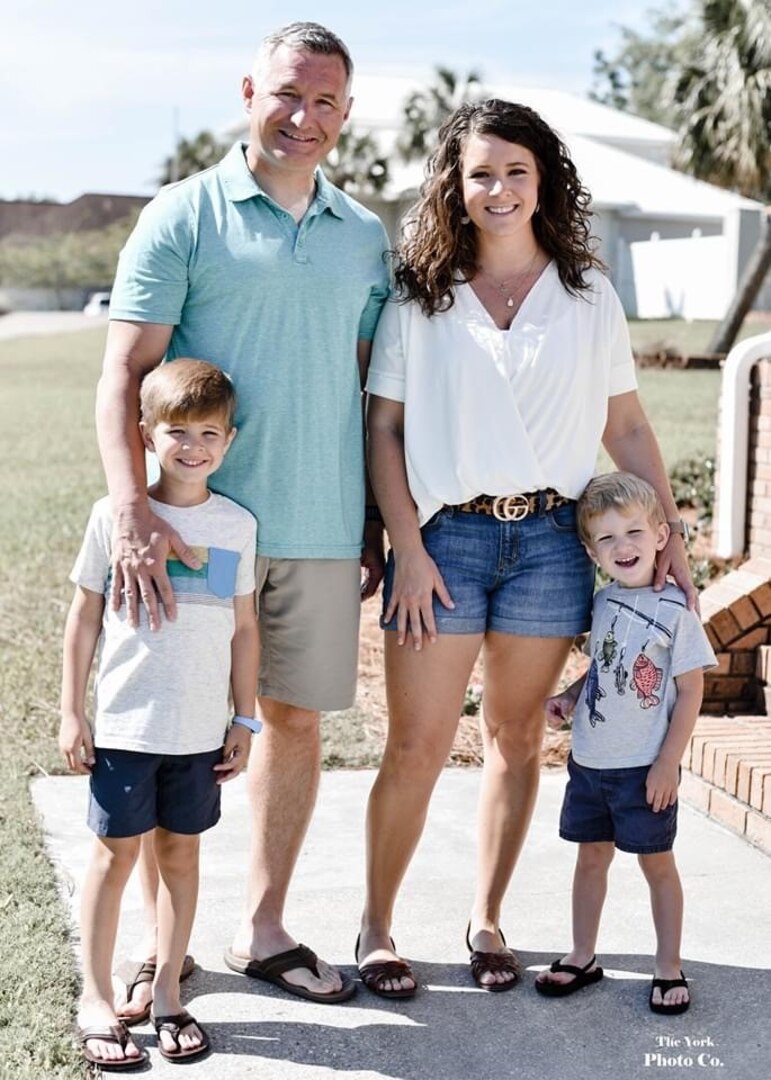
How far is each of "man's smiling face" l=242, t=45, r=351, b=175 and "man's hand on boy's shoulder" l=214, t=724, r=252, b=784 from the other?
4.25ft

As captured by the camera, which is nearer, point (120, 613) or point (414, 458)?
point (120, 613)

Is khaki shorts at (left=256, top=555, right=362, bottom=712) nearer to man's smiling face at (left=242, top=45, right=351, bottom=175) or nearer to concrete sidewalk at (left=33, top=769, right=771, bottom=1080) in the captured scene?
concrete sidewalk at (left=33, top=769, right=771, bottom=1080)

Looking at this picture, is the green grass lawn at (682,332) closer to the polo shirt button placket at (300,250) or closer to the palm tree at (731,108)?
the palm tree at (731,108)

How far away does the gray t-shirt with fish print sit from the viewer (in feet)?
11.1

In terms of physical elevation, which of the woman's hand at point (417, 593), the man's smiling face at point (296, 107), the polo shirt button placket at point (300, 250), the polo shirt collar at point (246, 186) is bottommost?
the woman's hand at point (417, 593)

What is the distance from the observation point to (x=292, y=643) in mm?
3484

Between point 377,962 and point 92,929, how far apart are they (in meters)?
0.74

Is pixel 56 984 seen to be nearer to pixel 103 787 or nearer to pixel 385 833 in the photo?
pixel 103 787

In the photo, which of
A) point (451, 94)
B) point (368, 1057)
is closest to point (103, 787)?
point (368, 1057)

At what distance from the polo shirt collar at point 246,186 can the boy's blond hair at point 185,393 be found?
0.43 meters

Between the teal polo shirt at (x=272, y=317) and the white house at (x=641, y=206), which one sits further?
the white house at (x=641, y=206)

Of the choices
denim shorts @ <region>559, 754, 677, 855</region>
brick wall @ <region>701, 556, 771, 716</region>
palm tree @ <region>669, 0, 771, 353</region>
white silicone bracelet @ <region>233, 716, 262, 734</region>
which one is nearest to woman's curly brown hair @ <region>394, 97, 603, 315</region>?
white silicone bracelet @ <region>233, 716, 262, 734</region>

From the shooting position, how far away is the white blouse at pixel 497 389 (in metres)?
3.33

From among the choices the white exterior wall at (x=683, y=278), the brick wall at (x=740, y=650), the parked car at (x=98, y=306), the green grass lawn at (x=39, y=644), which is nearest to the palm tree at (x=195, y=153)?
the parked car at (x=98, y=306)
